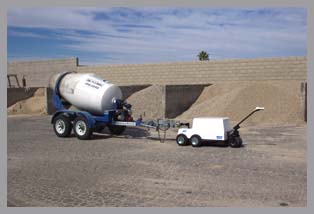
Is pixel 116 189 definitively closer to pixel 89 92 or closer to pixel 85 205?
pixel 85 205

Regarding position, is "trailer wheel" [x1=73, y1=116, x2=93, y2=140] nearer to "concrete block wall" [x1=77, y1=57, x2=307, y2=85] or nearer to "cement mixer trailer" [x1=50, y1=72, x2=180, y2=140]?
"cement mixer trailer" [x1=50, y1=72, x2=180, y2=140]

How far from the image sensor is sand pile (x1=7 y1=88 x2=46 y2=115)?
32.9 m

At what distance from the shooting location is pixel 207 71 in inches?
1182

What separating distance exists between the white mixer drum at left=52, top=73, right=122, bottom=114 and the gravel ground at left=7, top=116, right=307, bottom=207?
1755 mm

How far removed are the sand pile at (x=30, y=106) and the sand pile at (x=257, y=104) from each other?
13.3m

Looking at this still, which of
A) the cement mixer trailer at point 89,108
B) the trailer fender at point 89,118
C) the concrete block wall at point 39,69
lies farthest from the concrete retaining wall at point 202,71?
the trailer fender at point 89,118

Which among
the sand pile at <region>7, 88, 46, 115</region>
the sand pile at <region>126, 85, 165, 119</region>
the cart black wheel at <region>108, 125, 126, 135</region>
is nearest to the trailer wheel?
the cart black wheel at <region>108, 125, 126, 135</region>

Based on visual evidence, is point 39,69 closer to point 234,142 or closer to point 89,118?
point 89,118

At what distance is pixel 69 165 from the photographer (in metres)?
10.6

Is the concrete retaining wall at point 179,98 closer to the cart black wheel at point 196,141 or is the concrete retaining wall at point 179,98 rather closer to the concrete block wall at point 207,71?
the concrete block wall at point 207,71

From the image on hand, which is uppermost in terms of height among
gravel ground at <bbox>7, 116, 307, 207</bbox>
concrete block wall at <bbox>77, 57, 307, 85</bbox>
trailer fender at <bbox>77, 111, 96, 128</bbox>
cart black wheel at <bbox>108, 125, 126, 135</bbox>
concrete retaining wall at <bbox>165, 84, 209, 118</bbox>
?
concrete block wall at <bbox>77, 57, 307, 85</bbox>

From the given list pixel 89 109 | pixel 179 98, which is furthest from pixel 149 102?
pixel 89 109

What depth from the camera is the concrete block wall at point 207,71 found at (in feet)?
89.8

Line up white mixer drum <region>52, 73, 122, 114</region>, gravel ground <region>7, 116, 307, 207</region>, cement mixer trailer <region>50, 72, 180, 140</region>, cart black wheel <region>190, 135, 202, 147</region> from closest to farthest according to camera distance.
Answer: gravel ground <region>7, 116, 307, 207</region>, cart black wheel <region>190, 135, 202, 147</region>, cement mixer trailer <region>50, 72, 180, 140</region>, white mixer drum <region>52, 73, 122, 114</region>
